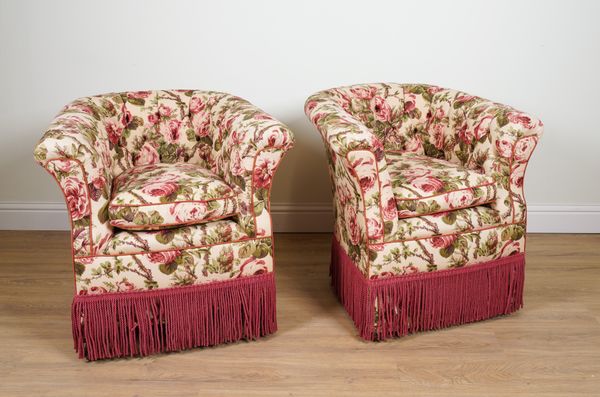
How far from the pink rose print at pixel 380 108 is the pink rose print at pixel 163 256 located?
1.13 m

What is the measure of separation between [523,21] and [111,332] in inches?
90.8

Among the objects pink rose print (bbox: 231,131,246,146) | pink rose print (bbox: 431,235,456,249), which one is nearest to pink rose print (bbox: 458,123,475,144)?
pink rose print (bbox: 431,235,456,249)

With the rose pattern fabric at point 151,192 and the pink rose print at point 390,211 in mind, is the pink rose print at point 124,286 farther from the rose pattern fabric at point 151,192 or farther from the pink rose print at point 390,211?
the pink rose print at point 390,211

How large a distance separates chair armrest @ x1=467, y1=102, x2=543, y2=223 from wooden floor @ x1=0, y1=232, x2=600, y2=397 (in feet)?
1.40

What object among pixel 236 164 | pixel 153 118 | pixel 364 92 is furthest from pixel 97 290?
pixel 364 92

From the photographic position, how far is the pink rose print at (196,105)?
112 inches

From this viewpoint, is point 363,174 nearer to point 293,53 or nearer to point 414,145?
point 414,145

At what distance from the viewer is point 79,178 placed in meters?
2.15

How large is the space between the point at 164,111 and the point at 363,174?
97cm

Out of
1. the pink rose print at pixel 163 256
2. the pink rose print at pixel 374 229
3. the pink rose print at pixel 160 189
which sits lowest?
the pink rose print at pixel 163 256

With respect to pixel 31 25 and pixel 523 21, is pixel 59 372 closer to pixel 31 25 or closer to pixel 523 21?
pixel 31 25

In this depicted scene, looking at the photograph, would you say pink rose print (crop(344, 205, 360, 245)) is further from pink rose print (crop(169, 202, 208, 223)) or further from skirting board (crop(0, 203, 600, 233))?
skirting board (crop(0, 203, 600, 233))

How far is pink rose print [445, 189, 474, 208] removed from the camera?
7.93 ft

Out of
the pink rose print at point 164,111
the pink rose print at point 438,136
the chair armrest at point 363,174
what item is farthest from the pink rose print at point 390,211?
the pink rose print at point 164,111
